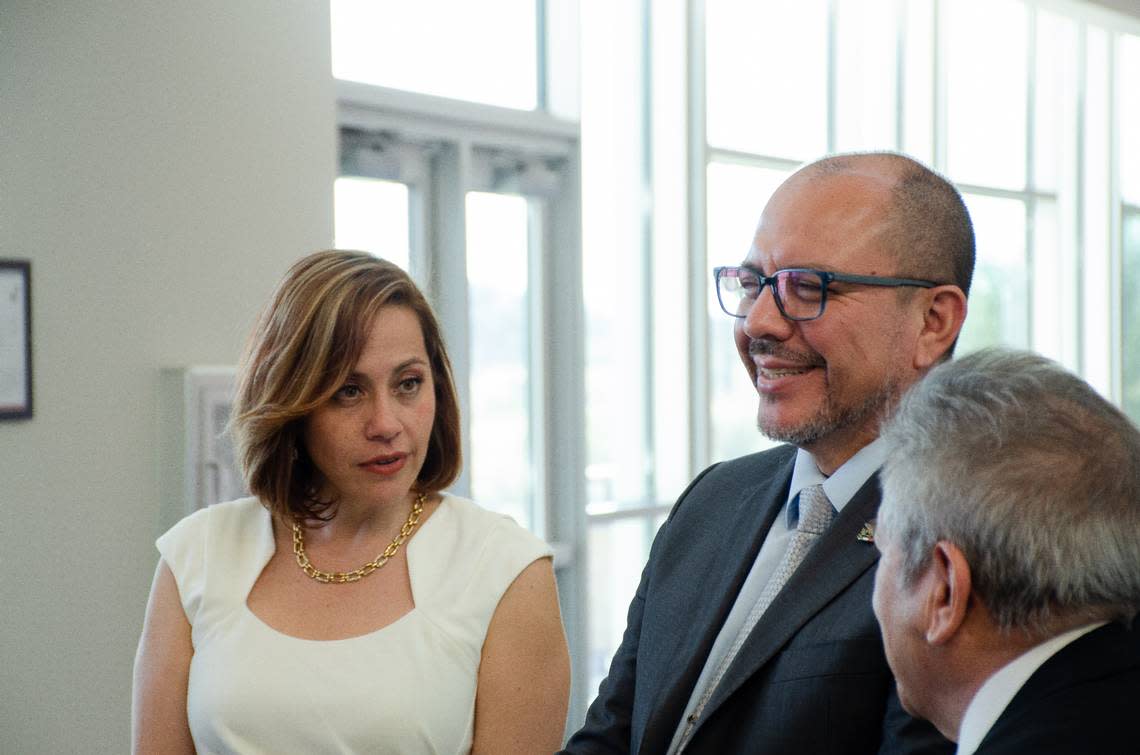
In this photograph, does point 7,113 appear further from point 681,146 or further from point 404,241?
point 681,146

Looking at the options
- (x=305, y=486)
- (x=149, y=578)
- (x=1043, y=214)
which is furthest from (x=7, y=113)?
(x=1043, y=214)

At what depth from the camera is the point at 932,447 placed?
1.25m

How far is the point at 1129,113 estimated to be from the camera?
9.48 meters

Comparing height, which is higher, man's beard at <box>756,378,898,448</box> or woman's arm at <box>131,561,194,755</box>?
man's beard at <box>756,378,898,448</box>

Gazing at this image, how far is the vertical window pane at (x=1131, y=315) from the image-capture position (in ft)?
31.2

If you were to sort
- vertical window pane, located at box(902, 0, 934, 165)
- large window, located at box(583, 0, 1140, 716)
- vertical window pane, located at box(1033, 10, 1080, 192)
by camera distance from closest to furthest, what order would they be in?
large window, located at box(583, 0, 1140, 716) → vertical window pane, located at box(902, 0, 934, 165) → vertical window pane, located at box(1033, 10, 1080, 192)

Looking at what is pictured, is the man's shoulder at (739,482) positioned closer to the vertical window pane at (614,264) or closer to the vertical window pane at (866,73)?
the vertical window pane at (614,264)

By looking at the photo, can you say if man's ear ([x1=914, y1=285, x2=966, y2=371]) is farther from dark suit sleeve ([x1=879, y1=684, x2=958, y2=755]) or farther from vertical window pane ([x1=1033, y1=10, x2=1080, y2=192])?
vertical window pane ([x1=1033, y1=10, x2=1080, y2=192])

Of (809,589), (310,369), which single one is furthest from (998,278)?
(809,589)

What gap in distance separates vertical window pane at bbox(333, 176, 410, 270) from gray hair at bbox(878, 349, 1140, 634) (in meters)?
3.41

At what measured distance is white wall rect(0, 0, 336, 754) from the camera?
10.4 feet

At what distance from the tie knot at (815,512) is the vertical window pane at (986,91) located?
21.4ft

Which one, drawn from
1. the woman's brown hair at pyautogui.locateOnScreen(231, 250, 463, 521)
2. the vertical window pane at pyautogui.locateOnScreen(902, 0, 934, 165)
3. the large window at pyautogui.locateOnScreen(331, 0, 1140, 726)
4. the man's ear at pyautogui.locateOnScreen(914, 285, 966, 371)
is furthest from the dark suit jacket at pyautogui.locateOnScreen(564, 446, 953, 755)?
the vertical window pane at pyautogui.locateOnScreen(902, 0, 934, 165)

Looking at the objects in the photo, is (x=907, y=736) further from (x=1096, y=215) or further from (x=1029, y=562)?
(x=1096, y=215)
